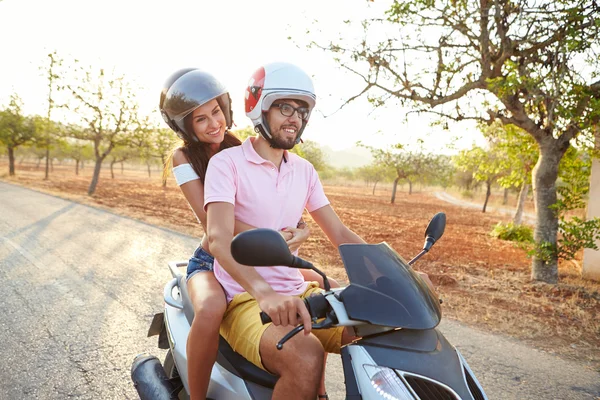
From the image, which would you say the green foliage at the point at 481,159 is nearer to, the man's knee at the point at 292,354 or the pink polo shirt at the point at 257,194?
the pink polo shirt at the point at 257,194

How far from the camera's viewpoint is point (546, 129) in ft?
23.2

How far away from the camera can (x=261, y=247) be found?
4.59 feet

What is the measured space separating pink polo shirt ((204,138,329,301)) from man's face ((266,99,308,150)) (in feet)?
0.45

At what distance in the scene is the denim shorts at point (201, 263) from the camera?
249 centimetres

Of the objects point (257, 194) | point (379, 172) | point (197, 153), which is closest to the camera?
point (257, 194)

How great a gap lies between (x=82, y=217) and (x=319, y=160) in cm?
4255

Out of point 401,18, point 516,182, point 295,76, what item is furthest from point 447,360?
point 516,182

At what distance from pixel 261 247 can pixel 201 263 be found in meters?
1.23

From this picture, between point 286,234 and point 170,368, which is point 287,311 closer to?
point 286,234

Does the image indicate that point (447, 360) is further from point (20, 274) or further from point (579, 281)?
point (579, 281)

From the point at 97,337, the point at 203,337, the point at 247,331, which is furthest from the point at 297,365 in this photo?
the point at 97,337

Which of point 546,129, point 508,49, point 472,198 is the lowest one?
point 472,198

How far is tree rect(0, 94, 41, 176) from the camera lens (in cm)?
3259

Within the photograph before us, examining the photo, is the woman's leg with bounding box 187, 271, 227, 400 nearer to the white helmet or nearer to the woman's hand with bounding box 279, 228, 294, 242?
the woman's hand with bounding box 279, 228, 294, 242
